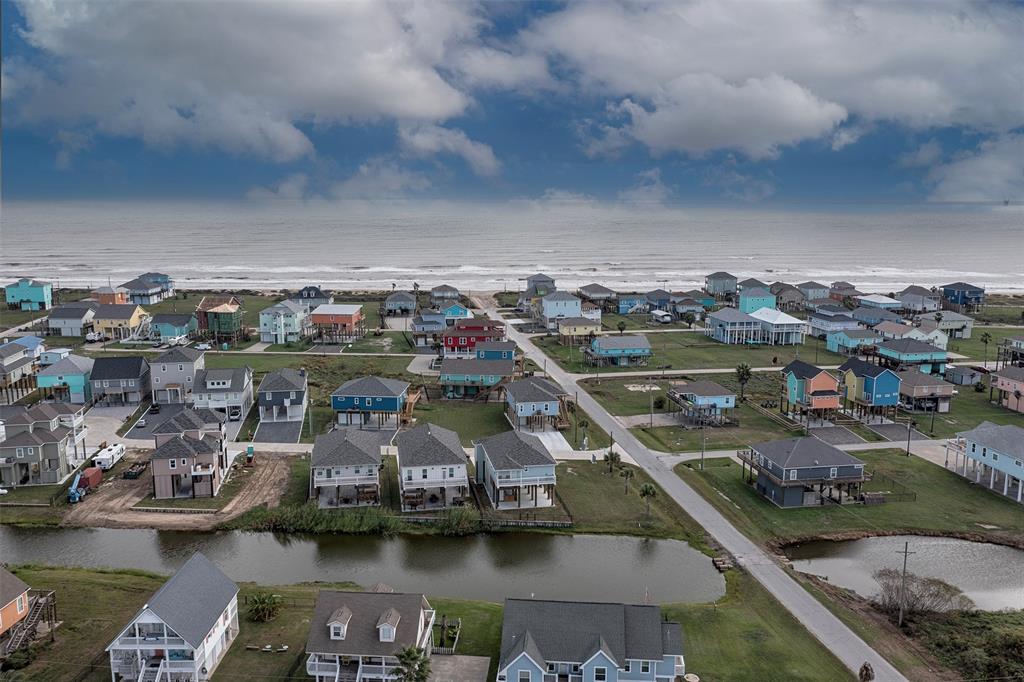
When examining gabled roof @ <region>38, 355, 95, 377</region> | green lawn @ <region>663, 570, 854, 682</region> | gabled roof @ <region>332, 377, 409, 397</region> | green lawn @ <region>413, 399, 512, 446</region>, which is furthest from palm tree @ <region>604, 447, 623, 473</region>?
gabled roof @ <region>38, 355, 95, 377</region>

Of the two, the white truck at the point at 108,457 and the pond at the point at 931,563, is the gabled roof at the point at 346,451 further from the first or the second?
the pond at the point at 931,563

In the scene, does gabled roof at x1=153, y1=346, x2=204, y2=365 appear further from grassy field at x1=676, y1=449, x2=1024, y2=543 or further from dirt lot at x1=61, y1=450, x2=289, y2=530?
grassy field at x1=676, y1=449, x2=1024, y2=543

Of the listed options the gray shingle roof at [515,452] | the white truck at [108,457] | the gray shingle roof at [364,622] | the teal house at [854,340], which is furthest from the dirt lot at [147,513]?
the teal house at [854,340]

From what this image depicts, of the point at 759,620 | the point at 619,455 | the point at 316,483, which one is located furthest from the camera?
the point at 619,455

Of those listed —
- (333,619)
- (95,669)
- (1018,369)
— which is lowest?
(95,669)

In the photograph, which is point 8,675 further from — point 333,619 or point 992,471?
point 992,471

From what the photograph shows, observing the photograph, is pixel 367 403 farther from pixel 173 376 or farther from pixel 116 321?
pixel 116 321

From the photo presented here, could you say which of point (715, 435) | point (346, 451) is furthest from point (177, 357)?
point (715, 435)

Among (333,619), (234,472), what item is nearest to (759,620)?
(333,619)
